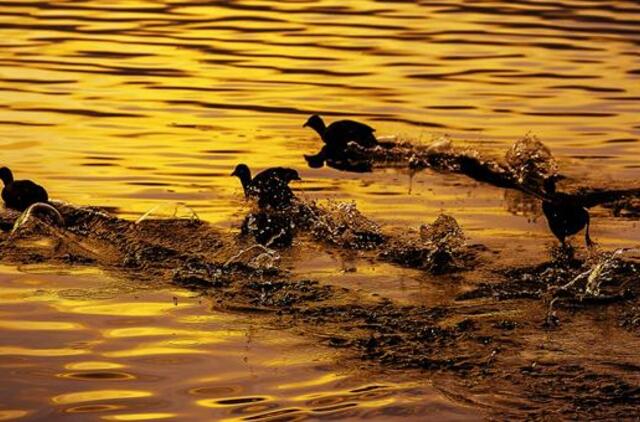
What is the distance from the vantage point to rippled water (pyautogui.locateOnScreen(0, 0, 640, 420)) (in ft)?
33.7

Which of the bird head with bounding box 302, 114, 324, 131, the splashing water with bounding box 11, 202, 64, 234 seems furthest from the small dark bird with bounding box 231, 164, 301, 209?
the bird head with bounding box 302, 114, 324, 131

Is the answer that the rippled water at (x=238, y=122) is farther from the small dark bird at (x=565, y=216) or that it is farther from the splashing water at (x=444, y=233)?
the splashing water at (x=444, y=233)

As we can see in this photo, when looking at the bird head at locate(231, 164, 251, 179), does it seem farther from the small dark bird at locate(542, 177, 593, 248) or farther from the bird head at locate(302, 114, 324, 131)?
the small dark bird at locate(542, 177, 593, 248)

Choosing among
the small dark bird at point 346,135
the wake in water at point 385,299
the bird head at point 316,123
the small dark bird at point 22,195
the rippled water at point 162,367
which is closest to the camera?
the rippled water at point 162,367

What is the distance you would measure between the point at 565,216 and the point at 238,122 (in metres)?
7.71

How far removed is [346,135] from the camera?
18594 millimetres

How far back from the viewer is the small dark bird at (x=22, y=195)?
1482cm

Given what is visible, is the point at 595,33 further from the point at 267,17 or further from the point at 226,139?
the point at 226,139

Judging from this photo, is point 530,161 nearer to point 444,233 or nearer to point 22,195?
point 444,233

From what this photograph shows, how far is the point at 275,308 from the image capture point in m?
11.7

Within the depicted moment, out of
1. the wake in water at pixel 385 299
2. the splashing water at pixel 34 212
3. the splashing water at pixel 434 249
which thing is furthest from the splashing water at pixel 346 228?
the splashing water at pixel 34 212

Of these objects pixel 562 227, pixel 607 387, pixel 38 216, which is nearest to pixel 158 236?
pixel 38 216

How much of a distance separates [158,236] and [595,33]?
1847cm

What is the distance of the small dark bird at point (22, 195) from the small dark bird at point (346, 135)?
4446mm
